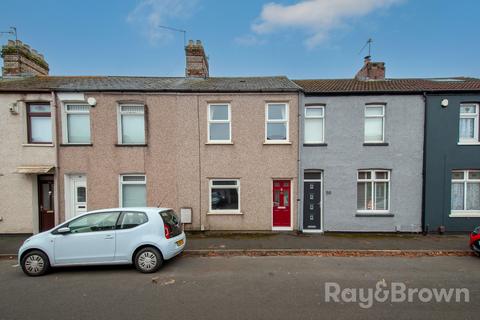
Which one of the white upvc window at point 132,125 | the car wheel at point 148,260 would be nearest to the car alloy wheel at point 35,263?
the car wheel at point 148,260

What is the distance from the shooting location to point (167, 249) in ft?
17.2

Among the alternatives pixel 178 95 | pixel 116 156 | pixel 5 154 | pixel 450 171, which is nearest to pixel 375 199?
pixel 450 171

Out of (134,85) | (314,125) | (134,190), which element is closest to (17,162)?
(134,190)

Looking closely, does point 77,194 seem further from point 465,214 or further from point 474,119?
point 474,119

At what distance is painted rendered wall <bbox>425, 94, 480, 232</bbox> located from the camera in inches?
327

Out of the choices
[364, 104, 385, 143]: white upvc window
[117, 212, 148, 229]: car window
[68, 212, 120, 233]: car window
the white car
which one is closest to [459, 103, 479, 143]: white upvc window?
[364, 104, 385, 143]: white upvc window

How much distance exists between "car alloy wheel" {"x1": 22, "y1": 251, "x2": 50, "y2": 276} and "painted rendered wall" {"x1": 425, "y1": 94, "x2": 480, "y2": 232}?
1218 centimetres

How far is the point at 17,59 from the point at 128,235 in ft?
35.9

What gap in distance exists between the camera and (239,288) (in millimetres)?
4422

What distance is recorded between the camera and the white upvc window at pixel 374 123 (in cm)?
858

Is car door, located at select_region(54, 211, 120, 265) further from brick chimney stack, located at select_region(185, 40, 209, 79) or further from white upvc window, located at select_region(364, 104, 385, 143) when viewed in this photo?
white upvc window, located at select_region(364, 104, 385, 143)

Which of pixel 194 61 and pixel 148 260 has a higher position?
pixel 194 61

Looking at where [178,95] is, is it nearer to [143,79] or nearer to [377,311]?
[143,79]

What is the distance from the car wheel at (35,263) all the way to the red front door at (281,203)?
6.90 metres
